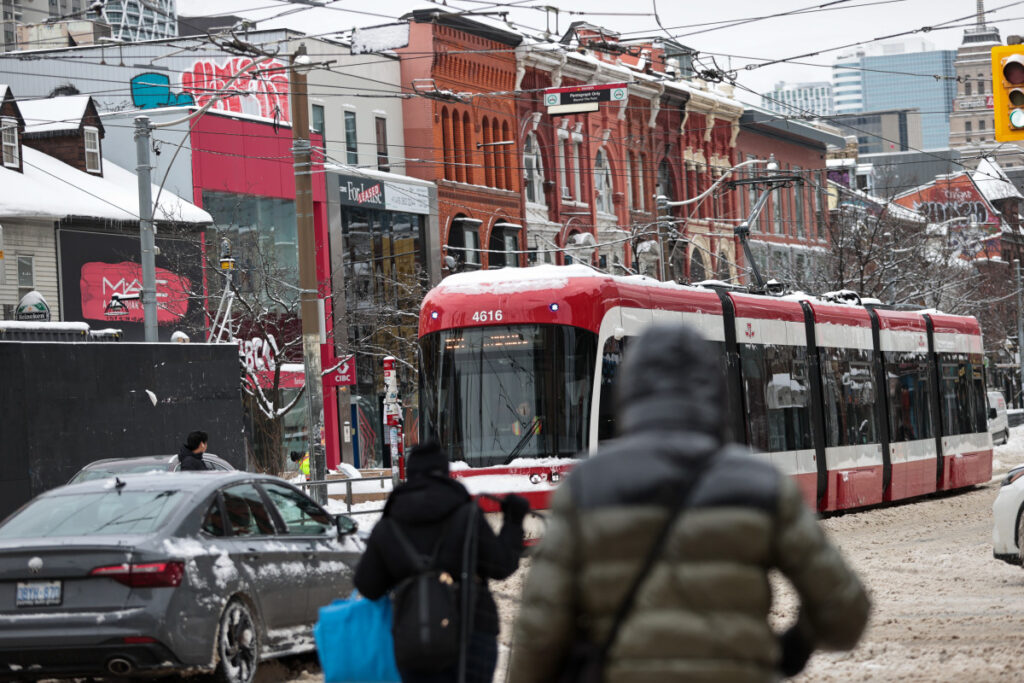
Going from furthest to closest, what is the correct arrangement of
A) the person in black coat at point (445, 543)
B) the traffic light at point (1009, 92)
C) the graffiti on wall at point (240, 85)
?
the graffiti on wall at point (240, 85) < the traffic light at point (1009, 92) < the person in black coat at point (445, 543)

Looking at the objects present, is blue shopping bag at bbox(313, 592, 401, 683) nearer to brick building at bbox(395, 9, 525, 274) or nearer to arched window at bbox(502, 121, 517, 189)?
brick building at bbox(395, 9, 525, 274)

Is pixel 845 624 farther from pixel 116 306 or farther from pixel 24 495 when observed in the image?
pixel 116 306

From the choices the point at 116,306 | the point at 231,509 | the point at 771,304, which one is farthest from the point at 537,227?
the point at 231,509

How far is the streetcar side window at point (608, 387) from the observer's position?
1964 centimetres

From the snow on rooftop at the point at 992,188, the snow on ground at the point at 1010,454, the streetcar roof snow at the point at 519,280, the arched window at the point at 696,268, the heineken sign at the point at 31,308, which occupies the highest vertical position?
the snow on rooftop at the point at 992,188

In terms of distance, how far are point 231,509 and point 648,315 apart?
34.3 feet

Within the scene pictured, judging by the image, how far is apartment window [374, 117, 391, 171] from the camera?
164 ft

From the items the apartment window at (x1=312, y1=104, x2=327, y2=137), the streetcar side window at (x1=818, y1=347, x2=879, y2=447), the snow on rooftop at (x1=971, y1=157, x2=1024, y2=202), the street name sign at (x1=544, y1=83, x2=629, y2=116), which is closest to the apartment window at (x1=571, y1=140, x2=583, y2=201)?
the apartment window at (x1=312, y1=104, x2=327, y2=137)

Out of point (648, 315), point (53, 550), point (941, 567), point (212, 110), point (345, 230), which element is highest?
point (212, 110)

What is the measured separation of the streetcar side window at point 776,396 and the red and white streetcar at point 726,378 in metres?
0.03

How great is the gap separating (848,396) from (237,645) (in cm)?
1707

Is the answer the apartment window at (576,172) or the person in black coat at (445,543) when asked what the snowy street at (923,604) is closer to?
the person in black coat at (445,543)

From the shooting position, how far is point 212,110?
44.5 m

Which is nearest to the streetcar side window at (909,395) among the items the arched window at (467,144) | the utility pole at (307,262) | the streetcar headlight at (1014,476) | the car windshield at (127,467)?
the utility pole at (307,262)
